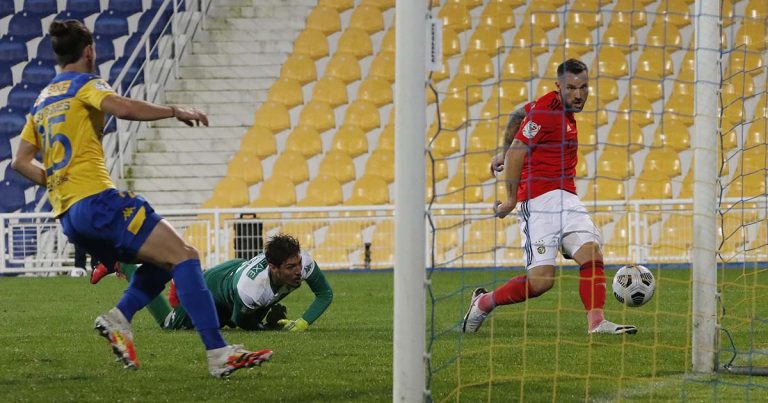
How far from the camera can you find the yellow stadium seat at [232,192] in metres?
16.9

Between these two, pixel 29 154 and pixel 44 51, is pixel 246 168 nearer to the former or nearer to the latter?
pixel 44 51

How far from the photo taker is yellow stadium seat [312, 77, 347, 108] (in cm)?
1791

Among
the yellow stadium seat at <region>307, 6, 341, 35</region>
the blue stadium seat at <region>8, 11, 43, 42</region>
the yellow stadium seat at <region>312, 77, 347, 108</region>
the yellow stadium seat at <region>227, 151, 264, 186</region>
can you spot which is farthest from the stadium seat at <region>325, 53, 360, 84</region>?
the blue stadium seat at <region>8, 11, 43, 42</region>

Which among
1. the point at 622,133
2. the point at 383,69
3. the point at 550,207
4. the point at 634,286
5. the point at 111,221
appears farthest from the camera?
the point at 383,69

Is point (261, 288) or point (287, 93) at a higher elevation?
point (287, 93)

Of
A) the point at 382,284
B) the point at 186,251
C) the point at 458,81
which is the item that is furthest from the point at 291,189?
the point at 186,251

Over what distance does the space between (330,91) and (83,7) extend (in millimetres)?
4252

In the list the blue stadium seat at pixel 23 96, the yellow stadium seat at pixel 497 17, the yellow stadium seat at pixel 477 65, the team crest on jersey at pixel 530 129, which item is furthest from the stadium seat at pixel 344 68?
the team crest on jersey at pixel 530 129

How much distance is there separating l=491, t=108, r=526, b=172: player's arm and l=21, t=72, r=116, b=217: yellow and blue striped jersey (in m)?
2.67

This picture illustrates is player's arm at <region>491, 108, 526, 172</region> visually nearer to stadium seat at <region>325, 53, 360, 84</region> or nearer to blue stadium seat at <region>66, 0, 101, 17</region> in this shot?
stadium seat at <region>325, 53, 360, 84</region>

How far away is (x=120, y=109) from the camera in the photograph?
4703mm

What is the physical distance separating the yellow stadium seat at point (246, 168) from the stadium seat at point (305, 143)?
0.56 m

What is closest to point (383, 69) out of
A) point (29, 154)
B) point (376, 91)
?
point (376, 91)

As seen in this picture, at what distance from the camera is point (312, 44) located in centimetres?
1836
